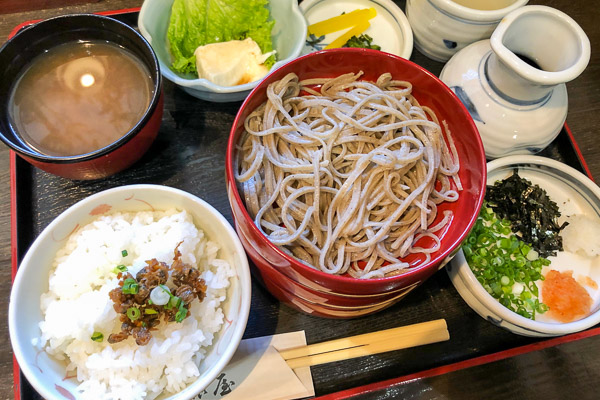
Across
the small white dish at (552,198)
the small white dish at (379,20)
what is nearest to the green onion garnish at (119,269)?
the small white dish at (552,198)

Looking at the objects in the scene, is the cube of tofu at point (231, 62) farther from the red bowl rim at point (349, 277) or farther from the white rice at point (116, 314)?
the white rice at point (116, 314)

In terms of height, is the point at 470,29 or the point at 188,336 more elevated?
the point at 470,29

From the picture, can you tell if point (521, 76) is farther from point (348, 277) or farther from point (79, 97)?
point (79, 97)

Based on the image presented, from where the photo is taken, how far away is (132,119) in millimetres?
1609

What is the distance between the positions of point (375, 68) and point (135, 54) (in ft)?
3.01

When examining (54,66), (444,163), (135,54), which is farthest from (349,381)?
(54,66)

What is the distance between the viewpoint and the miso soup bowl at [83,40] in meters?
1.41

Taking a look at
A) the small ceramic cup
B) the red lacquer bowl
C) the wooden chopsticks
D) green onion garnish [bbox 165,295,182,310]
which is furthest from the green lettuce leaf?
the wooden chopsticks

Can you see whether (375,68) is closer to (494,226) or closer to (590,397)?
(494,226)

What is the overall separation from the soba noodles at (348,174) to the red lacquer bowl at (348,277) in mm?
37

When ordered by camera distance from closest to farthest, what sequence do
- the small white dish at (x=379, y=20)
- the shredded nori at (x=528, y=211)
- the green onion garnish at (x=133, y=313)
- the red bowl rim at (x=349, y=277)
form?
the red bowl rim at (x=349, y=277) → the green onion garnish at (x=133, y=313) → the shredded nori at (x=528, y=211) → the small white dish at (x=379, y=20)

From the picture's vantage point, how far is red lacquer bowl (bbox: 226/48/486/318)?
3.82 feet

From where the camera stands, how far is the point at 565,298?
5.14 feet

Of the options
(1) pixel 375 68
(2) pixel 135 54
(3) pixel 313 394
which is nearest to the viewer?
(3) pixel 313 394
